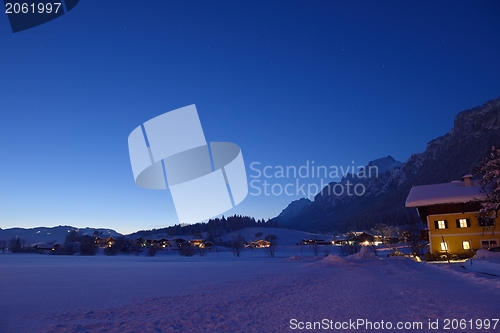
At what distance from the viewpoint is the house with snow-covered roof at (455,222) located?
39.6 meters

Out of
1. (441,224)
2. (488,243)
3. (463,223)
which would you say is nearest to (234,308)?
(441,224)

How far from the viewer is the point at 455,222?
41250 millimetres

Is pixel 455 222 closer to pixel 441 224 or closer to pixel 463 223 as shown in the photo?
pixel 463 223

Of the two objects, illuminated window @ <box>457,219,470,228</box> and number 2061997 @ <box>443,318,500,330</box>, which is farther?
illuminated window @ <box>457,219,470,228</box>

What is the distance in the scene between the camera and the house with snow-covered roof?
39.6 metres

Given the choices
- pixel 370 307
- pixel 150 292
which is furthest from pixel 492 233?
pixel 150 292

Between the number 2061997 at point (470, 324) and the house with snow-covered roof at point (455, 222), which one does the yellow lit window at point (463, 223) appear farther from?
the number 2061997 at point (470, 324)

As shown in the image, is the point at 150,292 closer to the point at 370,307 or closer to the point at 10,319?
the point at 10,319

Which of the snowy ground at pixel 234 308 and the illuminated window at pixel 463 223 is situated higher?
the illuminated window at pixel 463 223

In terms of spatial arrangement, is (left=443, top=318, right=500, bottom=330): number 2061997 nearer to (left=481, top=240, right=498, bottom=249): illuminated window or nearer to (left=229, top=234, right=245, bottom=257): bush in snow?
(left=481, top=240, right=498, bottom=249): illuminated window

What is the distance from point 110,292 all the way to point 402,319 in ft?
39.2

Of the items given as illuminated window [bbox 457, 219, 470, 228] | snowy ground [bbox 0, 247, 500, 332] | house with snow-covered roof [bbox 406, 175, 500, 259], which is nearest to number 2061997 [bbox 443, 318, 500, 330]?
snowy ground [bbox 0, 247, 500, 332]

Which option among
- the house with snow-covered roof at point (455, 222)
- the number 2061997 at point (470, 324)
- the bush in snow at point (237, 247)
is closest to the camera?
the number 2061997 at point (470, 324)

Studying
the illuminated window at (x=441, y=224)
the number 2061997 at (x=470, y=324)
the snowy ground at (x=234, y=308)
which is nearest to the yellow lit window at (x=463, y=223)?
the illuminated window at (x=441, y=224)
